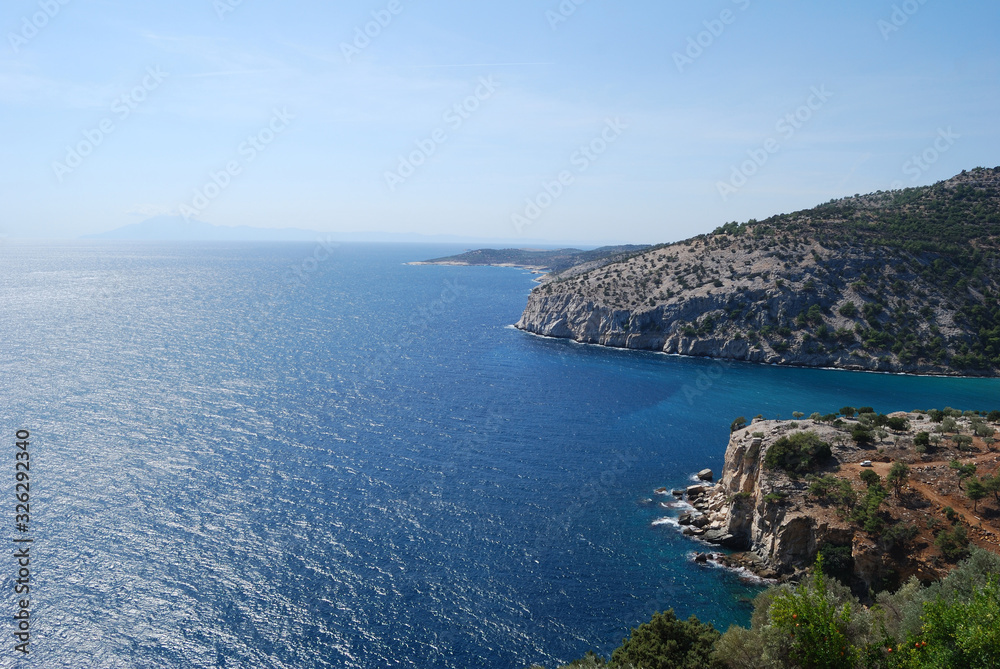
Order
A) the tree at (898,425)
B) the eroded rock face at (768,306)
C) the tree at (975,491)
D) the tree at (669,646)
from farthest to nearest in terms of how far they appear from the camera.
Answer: the eroded rock face at (768,306) < the tree at (898,425) < the tree at (975,491) < the tree at (669,646)

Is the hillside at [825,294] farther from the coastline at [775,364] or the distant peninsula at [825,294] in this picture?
the coastline at [775,364]

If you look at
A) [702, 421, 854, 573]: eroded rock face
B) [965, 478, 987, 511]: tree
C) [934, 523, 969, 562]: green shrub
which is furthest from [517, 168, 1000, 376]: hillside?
[934, 523, 969, 562]: green shrub

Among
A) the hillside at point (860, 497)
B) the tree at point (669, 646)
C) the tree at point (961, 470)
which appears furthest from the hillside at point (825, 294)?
the tree at point (669, 646)

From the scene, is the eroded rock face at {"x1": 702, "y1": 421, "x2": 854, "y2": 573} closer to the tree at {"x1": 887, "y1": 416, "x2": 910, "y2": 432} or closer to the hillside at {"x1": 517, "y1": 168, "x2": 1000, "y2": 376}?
the tree at {"x1": 887, "y1": 416, "x2": 910, "y2": 432}

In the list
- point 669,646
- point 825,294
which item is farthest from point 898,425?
point 825,294

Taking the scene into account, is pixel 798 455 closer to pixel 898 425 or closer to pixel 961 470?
pixel 961 470

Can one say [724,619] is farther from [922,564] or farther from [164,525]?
[164,525]

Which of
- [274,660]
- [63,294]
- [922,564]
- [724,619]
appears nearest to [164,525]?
[274,660]
